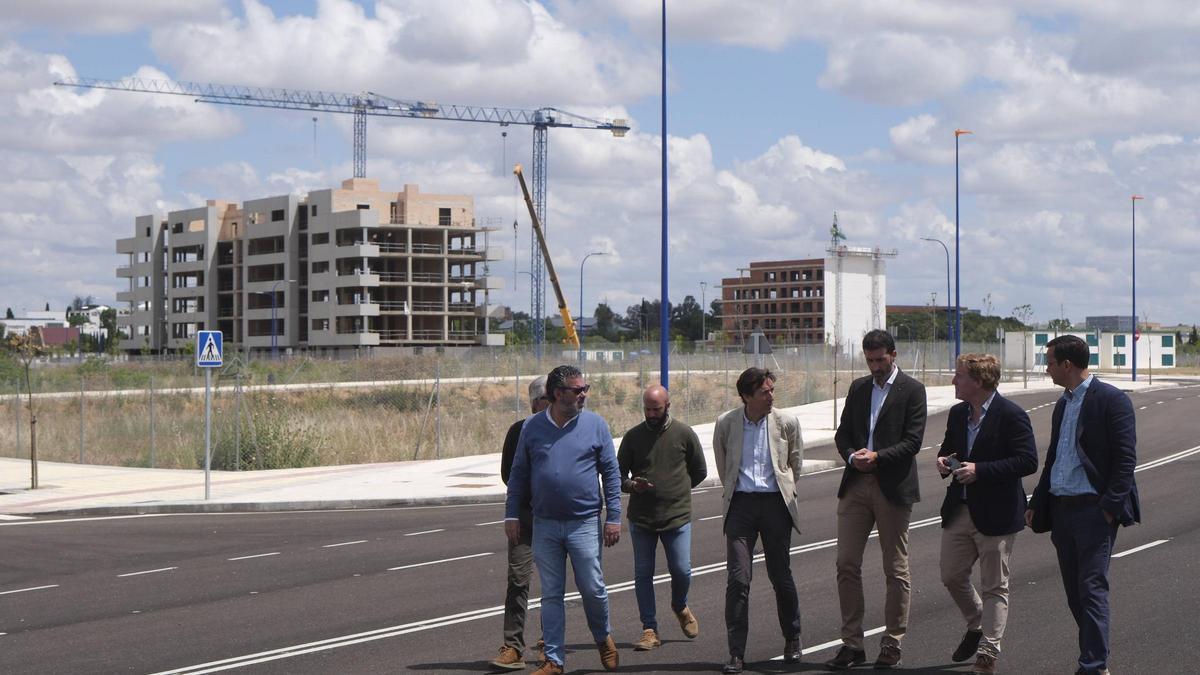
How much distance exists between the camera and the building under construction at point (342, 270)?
4077 inches

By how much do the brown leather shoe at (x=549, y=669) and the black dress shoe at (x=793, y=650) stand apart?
1.40 metres

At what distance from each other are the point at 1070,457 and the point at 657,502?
273 cm

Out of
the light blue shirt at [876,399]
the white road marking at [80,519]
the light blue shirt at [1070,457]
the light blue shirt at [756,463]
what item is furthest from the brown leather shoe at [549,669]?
the white road marking at [80,519]

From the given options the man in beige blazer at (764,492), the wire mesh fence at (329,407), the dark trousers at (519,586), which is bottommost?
the wire mesh fence at (329,407)

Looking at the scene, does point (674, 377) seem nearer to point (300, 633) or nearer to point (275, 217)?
point (300, 633)

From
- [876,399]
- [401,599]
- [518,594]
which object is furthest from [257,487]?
[876,399]

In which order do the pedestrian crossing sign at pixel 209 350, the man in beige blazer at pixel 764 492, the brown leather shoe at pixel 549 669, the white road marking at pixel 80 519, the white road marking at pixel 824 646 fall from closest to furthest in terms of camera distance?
1. the brown leather shoe at pixel 549 669
2. the man in beige blazer at pixel 764 492
3. the white road marking at pixel 824 646
4. the white road marking at pixel 80 519
5. the pedestrian crossing sign at pixel 209 350

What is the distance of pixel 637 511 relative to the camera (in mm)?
9188

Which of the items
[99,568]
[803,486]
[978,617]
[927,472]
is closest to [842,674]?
[978,617]

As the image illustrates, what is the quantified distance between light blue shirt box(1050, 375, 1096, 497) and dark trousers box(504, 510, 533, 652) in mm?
3204

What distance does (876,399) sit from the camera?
27.9 feet

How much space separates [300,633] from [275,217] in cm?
10460

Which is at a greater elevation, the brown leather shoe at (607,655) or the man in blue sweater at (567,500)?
the man in blue sweater at (567,500)

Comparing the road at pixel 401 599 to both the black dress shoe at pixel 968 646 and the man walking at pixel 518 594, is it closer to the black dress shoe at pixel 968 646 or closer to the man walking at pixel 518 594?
the black dress shoe at pixel 968 646
